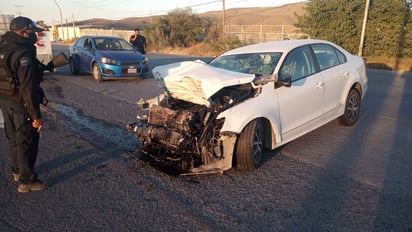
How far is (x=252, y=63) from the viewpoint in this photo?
4.97 m

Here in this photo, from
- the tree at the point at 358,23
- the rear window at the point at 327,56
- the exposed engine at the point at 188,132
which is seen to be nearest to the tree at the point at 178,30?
the tree at the point at 358,23

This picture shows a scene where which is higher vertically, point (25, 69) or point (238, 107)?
point (25, 69)

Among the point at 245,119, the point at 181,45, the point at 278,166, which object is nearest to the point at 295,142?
the point at 278,166

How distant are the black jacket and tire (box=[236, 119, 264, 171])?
230cm

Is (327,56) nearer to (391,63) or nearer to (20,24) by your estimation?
(20,24)

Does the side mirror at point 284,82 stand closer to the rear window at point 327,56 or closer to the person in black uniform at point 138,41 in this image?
the rear window at point 327,56

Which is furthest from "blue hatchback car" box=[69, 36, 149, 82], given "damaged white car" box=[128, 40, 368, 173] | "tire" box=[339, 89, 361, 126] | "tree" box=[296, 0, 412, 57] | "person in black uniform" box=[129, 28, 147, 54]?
"tree" box=[296, 0, 412, 57]

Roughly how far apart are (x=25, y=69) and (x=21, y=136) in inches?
29.6

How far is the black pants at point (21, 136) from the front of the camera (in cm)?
342

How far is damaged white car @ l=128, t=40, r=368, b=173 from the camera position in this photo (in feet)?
12.8

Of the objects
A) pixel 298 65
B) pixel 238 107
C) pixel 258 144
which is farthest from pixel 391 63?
pixel 238 107

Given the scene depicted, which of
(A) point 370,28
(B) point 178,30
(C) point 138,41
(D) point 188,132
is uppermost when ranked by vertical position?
(B) point 178,30

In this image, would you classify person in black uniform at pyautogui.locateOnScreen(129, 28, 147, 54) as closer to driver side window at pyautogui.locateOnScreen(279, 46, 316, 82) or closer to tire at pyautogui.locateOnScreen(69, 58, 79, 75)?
tire at pyautogui.locateOnScreen(69, 58, 79, 75)

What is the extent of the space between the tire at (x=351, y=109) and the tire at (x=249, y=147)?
8.10ft
